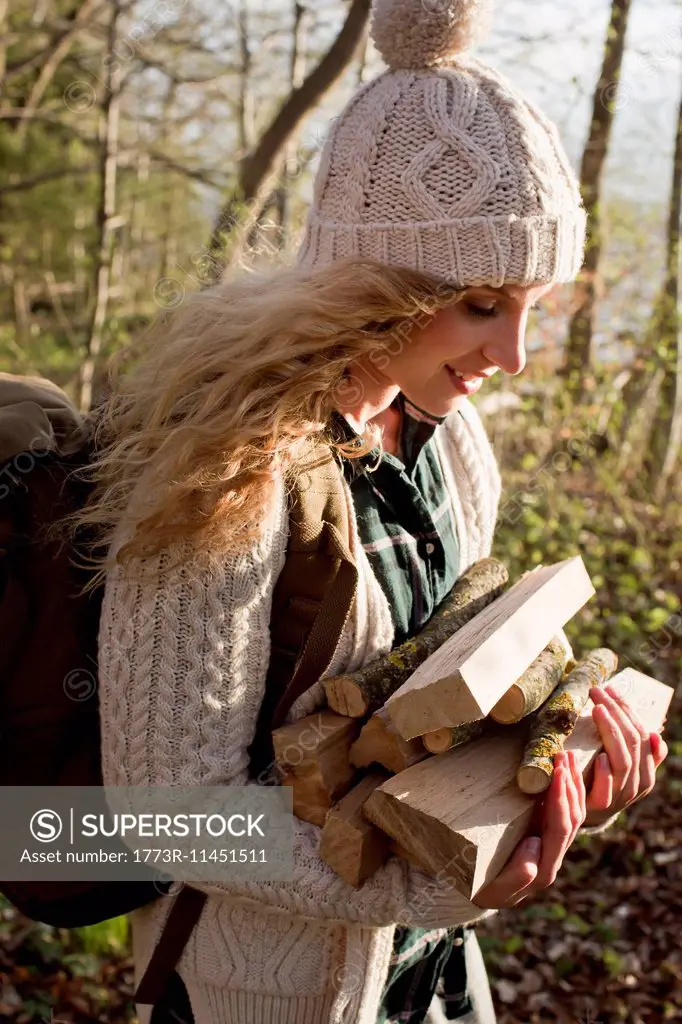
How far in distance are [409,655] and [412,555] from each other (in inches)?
10.8

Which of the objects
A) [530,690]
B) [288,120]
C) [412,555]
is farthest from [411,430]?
[288,120]

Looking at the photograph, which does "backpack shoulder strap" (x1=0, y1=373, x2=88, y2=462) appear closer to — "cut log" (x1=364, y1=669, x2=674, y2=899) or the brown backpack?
the brown backpack

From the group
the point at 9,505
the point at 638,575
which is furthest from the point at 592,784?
the point at 638,575

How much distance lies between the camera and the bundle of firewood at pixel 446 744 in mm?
1480

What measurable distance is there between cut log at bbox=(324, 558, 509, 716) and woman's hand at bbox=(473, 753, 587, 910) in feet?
1.11

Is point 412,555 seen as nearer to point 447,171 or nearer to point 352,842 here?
point 352,842

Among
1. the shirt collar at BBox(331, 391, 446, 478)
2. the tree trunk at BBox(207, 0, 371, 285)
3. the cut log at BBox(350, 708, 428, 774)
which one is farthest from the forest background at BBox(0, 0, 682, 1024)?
the cut log at BBox(350, 708, 428, 774)

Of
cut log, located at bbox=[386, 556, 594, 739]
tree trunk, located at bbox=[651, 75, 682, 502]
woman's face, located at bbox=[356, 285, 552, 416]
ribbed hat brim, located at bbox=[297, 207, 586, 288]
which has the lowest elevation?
tree trunk, located at bbox=[651, 75, 682, 502]

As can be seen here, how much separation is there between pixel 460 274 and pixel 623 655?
4.12 metres

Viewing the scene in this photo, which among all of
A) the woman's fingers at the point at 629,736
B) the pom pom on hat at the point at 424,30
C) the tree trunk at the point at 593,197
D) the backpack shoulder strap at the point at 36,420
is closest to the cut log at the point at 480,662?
the woman's fingers at the point at 629,736

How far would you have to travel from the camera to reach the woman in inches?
61.0

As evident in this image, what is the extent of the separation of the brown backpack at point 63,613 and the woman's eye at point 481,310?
41cm

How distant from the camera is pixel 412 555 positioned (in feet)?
6.32

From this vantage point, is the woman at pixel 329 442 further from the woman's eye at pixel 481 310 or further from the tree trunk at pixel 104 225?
the tree trunk at pixel 104 225
